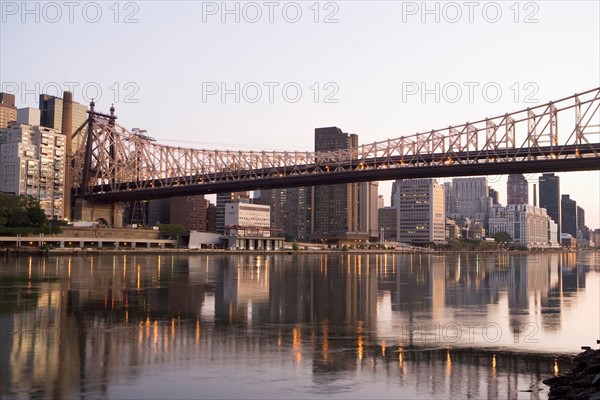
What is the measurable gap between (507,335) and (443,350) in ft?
14.3

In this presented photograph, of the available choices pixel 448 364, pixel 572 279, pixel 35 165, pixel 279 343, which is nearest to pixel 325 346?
pixel 279 343

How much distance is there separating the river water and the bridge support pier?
80828 millimetres

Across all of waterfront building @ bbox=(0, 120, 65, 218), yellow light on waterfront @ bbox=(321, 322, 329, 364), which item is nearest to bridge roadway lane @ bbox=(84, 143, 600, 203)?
yellow light on waterfront @ bbox=(321, 322, 329, 364)

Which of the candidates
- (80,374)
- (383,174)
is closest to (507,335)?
(80,374)

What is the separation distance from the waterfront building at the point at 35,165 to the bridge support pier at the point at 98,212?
39.4 metres

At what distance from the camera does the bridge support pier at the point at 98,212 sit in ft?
377

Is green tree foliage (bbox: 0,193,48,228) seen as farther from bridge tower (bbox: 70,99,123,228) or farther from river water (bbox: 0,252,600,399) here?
river water (bbox: 0,252,600,399)

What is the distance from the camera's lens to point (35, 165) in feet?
523

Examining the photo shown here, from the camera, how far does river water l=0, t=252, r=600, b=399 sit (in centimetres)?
1584

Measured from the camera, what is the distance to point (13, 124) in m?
176

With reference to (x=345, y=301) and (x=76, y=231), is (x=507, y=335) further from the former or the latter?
(x=76, y=231)

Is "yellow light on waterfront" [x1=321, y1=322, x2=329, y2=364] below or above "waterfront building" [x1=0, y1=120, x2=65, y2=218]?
below

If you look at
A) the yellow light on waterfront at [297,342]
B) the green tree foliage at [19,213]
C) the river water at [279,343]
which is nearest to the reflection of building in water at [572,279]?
the river water at [279,343]

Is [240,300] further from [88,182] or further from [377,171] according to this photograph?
[88,182]
